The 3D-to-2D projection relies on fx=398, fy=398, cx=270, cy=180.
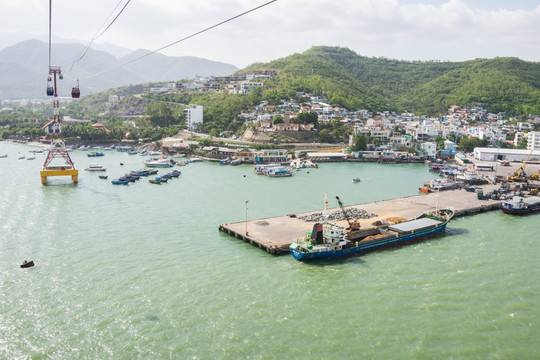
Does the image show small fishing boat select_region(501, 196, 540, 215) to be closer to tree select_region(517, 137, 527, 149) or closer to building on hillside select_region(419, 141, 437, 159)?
building on hillside select_region(419, 141, 437, 159)

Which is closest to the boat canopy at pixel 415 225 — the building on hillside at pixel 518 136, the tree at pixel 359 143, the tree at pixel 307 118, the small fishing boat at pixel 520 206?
the small fishing boat at pixel 520 206

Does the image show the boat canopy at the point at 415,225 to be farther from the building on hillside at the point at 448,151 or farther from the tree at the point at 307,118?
the tree at the point at 307,118

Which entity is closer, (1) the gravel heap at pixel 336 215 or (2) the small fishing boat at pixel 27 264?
(2) the small fishing boat at pixel 27 264

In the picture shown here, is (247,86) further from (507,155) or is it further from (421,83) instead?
(421,83)

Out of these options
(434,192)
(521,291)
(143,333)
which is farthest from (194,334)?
(434,192)

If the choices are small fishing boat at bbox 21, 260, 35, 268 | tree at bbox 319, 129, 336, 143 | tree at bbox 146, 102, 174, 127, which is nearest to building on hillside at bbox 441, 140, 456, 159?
tree at bbox 319, 129, 336, 143

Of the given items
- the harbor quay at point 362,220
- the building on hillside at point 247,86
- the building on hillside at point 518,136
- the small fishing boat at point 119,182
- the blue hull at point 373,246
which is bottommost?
the blue hull at point 373,246
